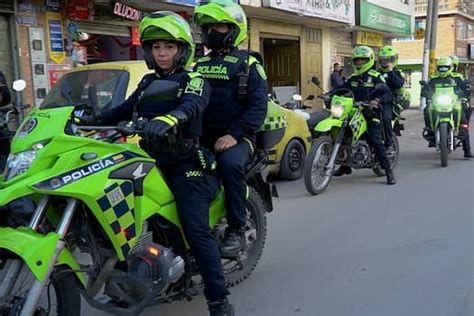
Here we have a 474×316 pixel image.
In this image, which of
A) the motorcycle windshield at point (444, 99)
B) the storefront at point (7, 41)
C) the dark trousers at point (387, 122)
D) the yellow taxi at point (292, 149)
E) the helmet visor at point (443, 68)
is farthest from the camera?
the helmet visor at point (443, 68)

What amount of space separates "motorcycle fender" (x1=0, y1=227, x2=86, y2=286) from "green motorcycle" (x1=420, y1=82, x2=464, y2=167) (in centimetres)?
797

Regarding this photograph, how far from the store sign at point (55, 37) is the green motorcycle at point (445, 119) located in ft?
22.0

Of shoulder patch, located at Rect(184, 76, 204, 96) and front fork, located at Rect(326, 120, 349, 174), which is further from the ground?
shoulder patch, located at Rect(184, 76, 204, 96)

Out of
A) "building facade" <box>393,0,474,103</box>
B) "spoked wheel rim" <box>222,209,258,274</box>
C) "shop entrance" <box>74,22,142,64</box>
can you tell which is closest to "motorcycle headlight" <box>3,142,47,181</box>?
"spoked wheel rim" <box>222,209,258,274</box>

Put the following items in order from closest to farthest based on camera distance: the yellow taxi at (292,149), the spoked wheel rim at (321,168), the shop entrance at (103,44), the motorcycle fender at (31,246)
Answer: the motorcycle fender at (31,246) → the spoked wheel rim at (321,168) → the yellow taxi at (292,149) → the shop entrance at (103,44)

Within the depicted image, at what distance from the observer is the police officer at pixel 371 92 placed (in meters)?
7.81

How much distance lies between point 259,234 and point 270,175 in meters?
4.15

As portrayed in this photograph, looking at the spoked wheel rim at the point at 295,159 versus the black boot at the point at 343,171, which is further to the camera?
the black boot at the point at 343,171

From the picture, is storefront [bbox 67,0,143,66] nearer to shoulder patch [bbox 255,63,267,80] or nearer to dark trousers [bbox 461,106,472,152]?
dark trousers [bbox 461,106,472,152]

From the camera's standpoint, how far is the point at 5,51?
959 centimetres

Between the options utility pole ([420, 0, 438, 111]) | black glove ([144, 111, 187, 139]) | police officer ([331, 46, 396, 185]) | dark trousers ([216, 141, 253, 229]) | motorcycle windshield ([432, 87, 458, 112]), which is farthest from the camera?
utility pole ([420, 0, 438, 111])

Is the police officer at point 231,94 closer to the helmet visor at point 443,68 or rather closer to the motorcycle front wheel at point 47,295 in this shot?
the motorcycle front wheel at point 47,295

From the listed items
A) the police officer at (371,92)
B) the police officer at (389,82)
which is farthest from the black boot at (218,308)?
the police officer at (389,82)

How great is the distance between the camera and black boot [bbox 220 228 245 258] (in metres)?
3.77
